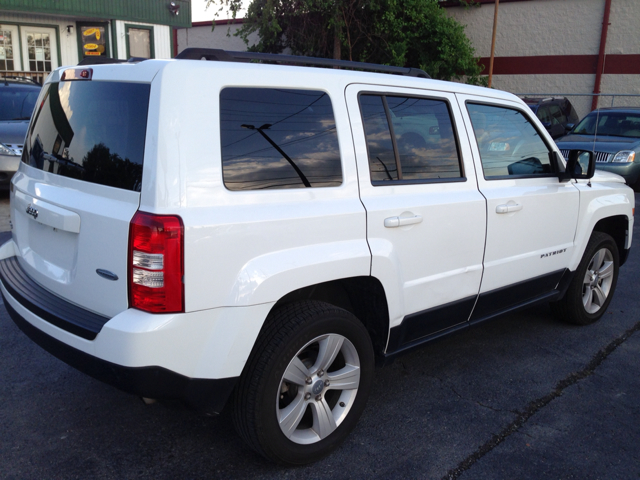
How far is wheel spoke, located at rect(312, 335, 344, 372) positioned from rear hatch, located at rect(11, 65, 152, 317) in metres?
0.95

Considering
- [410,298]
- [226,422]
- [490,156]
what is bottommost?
[226,422]

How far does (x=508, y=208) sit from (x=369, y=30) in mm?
20635

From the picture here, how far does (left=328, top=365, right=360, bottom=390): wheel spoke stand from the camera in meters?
2.97

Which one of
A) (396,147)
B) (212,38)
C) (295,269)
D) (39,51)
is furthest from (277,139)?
(212,38)

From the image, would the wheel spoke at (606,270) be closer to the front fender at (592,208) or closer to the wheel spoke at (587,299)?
the wheel spoke at (587,299)

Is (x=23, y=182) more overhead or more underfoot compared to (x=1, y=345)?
more overhead

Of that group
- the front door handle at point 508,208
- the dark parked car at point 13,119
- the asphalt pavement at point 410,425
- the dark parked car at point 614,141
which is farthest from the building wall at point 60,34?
the front door handle at point 508,208

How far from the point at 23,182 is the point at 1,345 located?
5.12 feet

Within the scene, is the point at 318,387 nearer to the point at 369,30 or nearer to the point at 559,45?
the point at 369,30

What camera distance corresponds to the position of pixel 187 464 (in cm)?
288

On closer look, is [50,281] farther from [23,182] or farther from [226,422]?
[226,422]

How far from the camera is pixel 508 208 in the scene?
373 centimetres

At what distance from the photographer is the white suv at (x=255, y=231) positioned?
241 centimetres

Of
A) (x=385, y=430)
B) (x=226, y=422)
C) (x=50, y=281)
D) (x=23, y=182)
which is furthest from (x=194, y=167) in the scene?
(x=385, y=430)
